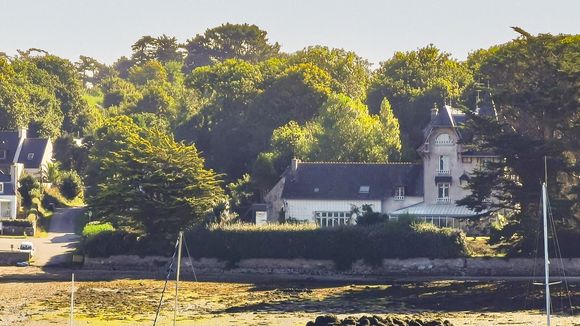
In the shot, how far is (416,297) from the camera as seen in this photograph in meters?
82.1

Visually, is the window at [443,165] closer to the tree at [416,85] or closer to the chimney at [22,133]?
the tree at [416,85]

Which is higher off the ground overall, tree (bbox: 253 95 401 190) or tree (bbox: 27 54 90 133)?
tree (bbox: 27 54 90 133)

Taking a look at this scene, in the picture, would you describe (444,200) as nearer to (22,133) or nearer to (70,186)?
(70,186)

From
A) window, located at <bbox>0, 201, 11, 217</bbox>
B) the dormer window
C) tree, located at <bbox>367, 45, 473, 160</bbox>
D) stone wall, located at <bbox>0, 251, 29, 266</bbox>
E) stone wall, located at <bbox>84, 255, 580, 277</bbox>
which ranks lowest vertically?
stone wall, located at <bbox>84, 255, 580, 277</bbox>

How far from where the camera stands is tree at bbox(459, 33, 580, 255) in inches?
3602

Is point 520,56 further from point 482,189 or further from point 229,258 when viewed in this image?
point 229,258

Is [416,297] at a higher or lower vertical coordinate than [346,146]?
lower

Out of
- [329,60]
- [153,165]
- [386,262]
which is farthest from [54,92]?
[386,262]

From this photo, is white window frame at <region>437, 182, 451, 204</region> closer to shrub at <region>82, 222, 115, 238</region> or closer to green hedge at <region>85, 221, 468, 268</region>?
green hedge at <region>85, 221, 468, 268</region>

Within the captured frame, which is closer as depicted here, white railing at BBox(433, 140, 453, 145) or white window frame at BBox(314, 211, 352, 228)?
white window frame at BBox(314, 211, 352, 228)

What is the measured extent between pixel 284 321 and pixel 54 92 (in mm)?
92430

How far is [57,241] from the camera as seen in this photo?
10756cm

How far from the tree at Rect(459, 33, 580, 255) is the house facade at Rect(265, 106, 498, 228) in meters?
7.99

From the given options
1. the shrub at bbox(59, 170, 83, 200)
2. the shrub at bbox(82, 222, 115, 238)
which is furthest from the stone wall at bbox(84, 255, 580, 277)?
the shrub at bbox(59, 170, 83, 200)
